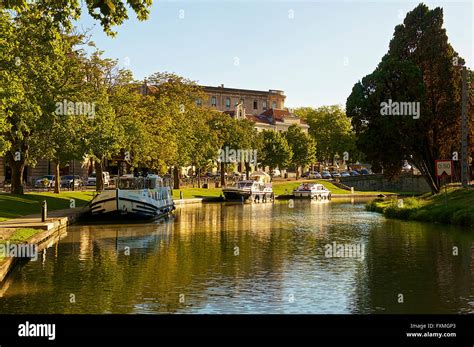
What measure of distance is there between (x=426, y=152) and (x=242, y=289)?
1598 inches

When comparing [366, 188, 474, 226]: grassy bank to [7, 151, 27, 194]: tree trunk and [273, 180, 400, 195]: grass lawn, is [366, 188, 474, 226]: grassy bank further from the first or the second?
[273, 180, 400, 195]: grass lawn

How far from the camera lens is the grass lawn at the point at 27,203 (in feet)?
135

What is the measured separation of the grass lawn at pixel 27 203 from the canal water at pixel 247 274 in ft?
21.4

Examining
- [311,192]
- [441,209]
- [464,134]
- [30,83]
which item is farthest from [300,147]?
[30,83]

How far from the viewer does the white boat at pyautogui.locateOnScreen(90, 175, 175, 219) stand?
150 ft

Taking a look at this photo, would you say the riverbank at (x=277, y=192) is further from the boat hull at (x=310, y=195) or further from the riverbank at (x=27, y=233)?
the riverbank at (x=27, y=233)

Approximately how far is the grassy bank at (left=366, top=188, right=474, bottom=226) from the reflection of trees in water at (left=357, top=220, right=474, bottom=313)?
5537mm

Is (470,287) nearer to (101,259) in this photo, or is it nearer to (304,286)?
(304,286)

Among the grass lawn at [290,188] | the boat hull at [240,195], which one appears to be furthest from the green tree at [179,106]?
the grass lawn at [290,188]

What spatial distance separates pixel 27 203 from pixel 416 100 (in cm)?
3172

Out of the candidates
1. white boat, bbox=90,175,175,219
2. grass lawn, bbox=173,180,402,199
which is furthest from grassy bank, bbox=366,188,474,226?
grass lawn, bbox=173,180,402,199

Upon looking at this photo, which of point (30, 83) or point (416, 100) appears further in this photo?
point (416, 100)

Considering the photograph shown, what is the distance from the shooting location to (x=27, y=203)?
155 ft

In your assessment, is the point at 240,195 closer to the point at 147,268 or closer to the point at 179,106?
the point at 179,106
